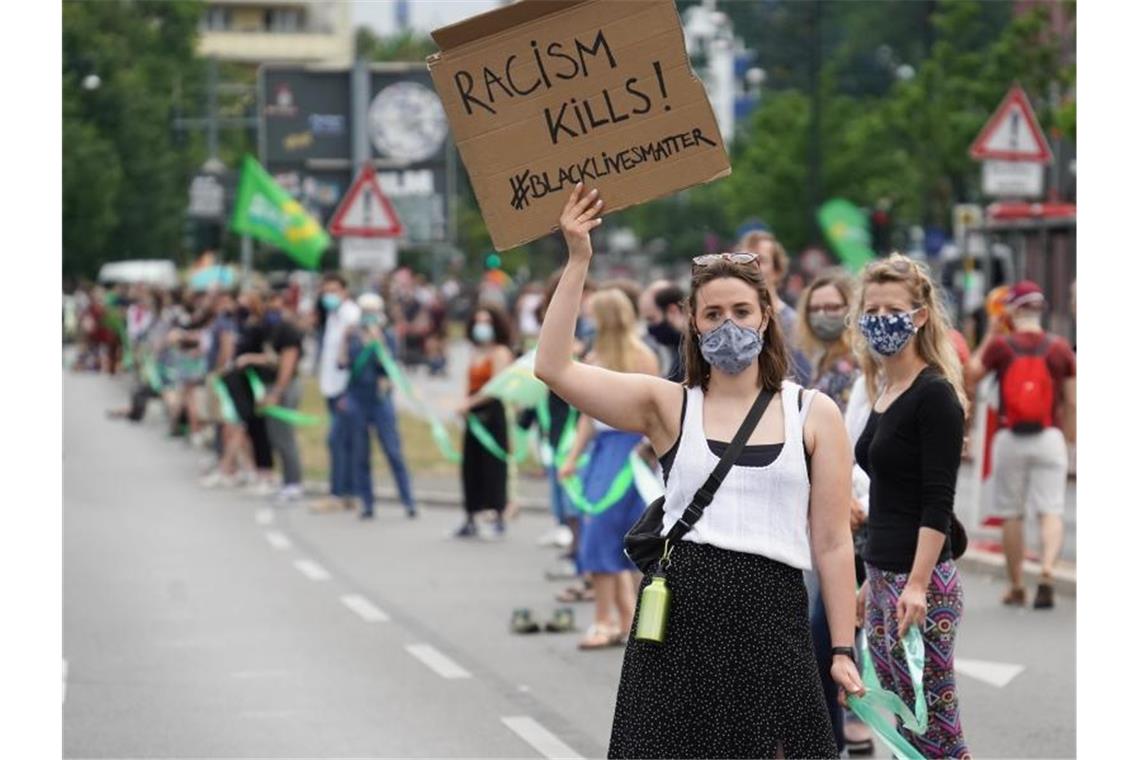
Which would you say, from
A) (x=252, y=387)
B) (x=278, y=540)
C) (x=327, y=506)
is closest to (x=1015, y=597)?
(x=278, y=540)

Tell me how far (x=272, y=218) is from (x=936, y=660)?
1888 centimetres

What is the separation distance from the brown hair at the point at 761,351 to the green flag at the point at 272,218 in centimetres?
1901

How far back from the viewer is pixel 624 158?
5289mm

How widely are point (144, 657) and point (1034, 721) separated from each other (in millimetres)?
A: 4192

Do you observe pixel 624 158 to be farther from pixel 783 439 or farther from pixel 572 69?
pixel 783 439

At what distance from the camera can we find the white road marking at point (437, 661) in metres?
10.3

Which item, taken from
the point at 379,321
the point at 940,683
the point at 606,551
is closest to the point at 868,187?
the point at 379,321

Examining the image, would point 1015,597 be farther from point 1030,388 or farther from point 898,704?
point 898,704

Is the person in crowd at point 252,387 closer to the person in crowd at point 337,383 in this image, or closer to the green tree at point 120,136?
the person in crowd at point 337,383
